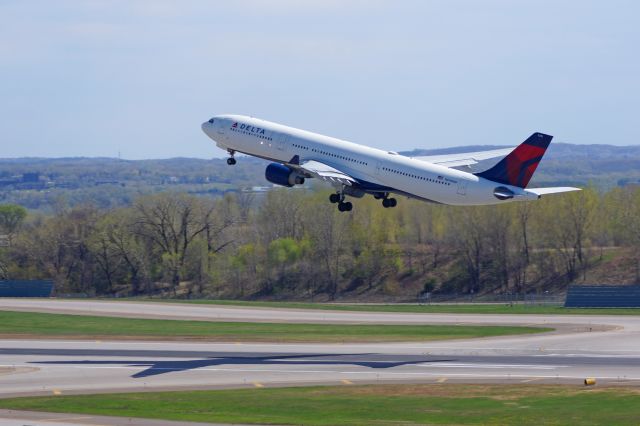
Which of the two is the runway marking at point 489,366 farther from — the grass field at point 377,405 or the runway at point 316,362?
the grass field at point 377,405

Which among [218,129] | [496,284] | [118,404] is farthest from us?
[496,284]

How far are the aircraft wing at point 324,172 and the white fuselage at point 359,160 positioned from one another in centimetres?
52

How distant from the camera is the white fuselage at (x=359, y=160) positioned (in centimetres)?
8056

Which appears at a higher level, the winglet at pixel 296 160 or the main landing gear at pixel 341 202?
the winglet at pixel 296 160

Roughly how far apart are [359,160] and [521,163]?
12.2 metres

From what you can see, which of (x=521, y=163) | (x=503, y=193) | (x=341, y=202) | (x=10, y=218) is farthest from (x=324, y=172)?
(x=10, y=218)

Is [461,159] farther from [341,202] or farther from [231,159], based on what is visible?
[231,159]

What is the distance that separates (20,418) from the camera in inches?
2047

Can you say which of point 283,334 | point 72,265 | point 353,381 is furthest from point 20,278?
point 353,381

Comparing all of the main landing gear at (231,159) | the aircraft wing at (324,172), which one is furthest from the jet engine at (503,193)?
the main landing gear at (231,159)

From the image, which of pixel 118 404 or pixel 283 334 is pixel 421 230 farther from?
pixel 118 404

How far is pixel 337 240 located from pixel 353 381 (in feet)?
269

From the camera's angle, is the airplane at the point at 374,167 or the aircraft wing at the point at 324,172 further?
the aircraft wing at the point at 324,172

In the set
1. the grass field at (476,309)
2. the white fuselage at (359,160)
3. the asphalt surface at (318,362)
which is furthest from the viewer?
the grass field at (476,309)
